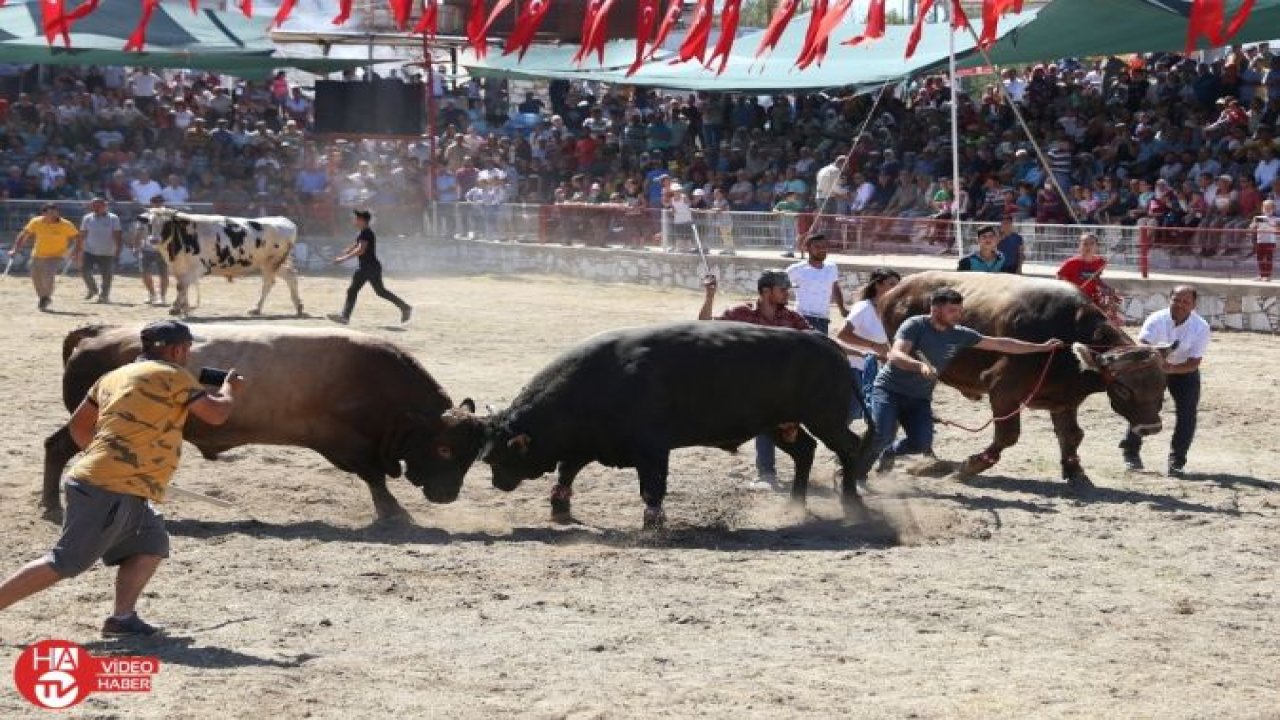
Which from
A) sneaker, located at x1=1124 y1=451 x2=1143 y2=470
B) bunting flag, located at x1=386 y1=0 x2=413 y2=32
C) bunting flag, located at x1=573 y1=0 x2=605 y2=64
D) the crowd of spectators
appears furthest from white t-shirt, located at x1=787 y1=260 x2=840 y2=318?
the crowd of spectators

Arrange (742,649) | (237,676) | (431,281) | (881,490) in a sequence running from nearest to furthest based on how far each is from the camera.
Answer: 1. (237,676)
2. (742,649)
3. (881,490)
4. (431,281)

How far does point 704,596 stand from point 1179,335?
5.34m

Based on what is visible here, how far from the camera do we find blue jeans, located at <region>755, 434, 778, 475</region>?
12016 millimetres

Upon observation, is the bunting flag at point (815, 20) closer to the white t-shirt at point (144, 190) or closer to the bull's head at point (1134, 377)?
the bull's head at point (1134, 377)

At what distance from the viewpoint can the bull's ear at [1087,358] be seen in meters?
12.0

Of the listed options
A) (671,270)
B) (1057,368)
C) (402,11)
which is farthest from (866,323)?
(671,270)

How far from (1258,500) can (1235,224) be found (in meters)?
10.3

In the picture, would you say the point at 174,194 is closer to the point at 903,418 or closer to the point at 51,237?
the point at 51,237

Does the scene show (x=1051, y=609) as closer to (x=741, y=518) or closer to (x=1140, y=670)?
(x=1140, y=670)

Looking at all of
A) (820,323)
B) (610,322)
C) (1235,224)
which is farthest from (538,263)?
(820,323)

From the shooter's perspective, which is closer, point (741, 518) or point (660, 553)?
point (660, 553)

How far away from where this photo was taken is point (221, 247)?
22.9m

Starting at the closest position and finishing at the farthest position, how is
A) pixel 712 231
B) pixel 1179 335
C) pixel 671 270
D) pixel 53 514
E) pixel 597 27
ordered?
pixel 597 27 < pixel 53 514 < pixel 1179 335 < pixel 712 231 < pixel 671 270

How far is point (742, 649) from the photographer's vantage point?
7672mm
